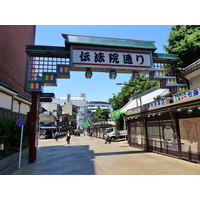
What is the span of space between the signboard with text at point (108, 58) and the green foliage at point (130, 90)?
2061cm

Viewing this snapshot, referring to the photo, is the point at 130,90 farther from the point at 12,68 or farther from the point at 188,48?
the point at 12,68

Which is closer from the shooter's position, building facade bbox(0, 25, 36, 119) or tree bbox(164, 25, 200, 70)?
tree bbox(164, 25, 200, 70)

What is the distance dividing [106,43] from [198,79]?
7.17 meters

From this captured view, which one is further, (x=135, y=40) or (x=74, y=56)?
(x=135, y=40)

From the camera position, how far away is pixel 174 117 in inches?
386

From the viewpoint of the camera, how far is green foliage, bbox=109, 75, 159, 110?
3127 cm

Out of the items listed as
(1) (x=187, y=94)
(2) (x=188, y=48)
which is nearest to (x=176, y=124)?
(1) (x=187, y=94)

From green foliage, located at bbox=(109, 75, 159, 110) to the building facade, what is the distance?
64.8 feet

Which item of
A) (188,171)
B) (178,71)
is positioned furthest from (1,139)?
(178,71)

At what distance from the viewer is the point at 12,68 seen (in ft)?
53.6

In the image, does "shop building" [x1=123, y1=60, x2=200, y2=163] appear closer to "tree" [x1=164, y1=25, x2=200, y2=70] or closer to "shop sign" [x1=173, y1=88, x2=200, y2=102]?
"shop sign" [x1=173, y1=88, x2=200, y2=102]

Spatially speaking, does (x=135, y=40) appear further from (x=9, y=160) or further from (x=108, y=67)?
(x=9, y=160)

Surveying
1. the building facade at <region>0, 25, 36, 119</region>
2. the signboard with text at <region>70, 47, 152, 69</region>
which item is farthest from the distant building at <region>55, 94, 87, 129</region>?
the signboard with text at <region>70, 47, 152, 69</region>

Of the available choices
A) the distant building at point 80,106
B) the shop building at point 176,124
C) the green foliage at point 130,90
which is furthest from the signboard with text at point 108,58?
the distant building at point 80,106
